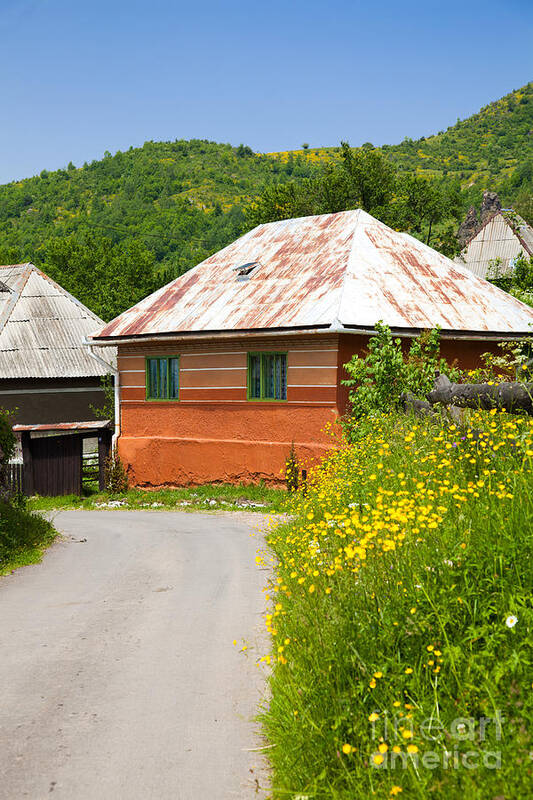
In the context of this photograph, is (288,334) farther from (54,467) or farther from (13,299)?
(13,299)

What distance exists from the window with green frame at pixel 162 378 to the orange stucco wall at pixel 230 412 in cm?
20

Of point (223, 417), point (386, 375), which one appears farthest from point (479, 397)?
point (223, 417)

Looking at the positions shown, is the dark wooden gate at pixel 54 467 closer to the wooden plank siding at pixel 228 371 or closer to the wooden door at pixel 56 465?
the wooden door at pixel 56 465

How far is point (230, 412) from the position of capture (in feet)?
68.2

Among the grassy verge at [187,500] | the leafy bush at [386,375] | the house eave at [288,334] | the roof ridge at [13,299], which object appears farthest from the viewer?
the roof ridge at [13,299]

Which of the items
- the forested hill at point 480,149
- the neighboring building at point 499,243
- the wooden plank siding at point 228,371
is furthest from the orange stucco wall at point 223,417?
the forested hill at point 480,149

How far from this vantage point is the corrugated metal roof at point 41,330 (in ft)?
100

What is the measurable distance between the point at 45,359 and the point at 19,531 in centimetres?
1936

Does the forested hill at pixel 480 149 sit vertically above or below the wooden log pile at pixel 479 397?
above

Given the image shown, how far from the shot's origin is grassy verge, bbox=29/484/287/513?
19.1 m

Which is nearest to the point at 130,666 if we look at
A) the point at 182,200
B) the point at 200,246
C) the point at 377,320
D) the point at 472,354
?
the point at 377,320

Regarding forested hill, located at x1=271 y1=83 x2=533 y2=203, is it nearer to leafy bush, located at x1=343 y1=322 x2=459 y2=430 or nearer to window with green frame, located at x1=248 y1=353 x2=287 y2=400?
window with green frame, located at x1=248 y1=353 x2=287 y2=400

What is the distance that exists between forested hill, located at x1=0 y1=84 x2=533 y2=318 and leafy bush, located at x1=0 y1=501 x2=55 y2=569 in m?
42.1

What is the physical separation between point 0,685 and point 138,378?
1720 centimetres
